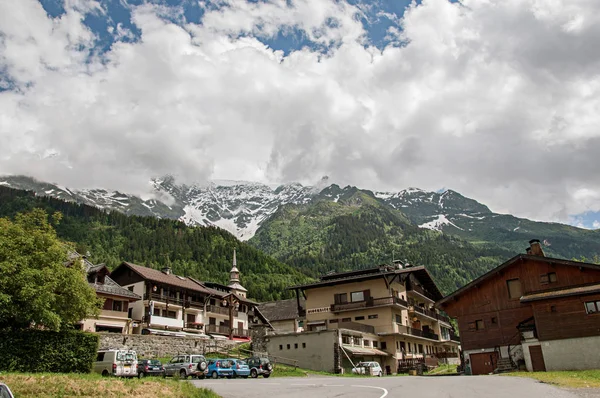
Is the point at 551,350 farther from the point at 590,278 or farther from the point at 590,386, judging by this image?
the point at 590,386

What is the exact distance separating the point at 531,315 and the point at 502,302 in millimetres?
2750

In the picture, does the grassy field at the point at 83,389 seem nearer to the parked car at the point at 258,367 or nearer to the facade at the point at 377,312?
the parked car at the point at 258,367

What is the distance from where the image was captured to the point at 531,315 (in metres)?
42.2

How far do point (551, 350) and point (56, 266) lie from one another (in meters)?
35.3

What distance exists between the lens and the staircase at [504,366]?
40031 millimetres

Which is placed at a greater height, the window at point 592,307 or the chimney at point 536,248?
the chimney at point 536,248

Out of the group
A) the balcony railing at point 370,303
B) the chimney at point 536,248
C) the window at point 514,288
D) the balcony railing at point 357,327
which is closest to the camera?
the window at point 514,288

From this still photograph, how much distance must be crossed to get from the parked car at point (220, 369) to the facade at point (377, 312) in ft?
63.4

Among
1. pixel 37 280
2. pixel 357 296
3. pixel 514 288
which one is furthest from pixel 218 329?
pixel 37 280

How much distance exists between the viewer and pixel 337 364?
44.5m

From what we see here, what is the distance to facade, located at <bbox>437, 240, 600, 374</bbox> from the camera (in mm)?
36375

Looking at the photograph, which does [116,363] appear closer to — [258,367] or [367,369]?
[258,367]

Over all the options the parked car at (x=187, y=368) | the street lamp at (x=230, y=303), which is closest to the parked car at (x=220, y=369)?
the parked car at (x=187, y=368)

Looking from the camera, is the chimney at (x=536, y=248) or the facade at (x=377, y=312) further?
the facade at (x=377, y=312)
